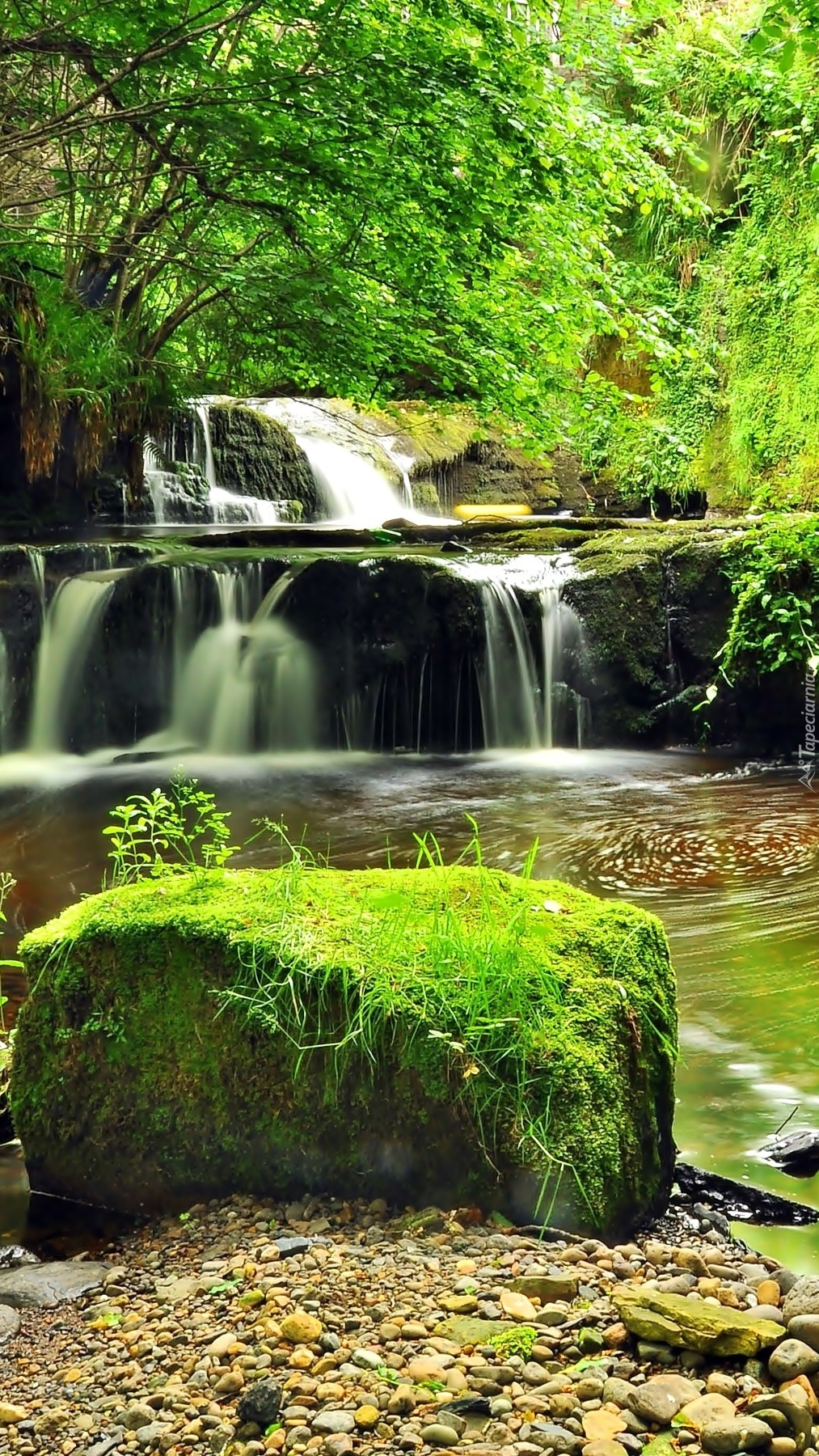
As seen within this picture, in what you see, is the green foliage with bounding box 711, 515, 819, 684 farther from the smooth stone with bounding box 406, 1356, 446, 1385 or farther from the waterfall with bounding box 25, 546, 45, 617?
the smooth stone with bounding box 406, 1356, 446, 1385

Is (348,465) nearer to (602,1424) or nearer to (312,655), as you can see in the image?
(312,655)

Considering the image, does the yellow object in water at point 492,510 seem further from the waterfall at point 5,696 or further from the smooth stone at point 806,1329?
the smooth stone at point 806,1329

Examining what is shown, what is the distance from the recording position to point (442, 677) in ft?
34.7

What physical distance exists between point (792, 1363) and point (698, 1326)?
16 cm

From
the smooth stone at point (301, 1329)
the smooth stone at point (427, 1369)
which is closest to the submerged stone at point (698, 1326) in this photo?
the smooth stone at point (427, 1369)

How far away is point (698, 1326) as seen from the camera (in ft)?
6.61

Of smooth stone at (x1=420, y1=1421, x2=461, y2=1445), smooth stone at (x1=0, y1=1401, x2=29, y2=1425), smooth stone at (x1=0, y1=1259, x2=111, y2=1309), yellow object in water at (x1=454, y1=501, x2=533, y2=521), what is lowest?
smooth stone at (x1=0, y1=1259, x2=111, y2=1309)

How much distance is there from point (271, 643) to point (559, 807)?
3637mm

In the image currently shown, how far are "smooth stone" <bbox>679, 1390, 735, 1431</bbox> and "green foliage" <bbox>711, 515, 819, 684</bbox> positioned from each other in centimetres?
834

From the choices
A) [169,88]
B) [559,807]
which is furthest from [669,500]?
[169,88]

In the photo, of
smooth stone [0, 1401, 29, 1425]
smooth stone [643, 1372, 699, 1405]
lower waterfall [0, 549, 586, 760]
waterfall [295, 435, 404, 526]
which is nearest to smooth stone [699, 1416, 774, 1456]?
smooth stone [643, 1372, 699, 1405]

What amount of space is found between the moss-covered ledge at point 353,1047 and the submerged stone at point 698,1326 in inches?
21.2

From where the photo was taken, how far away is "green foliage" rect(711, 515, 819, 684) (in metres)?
9.70

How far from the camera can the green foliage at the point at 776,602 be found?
9.70 m
